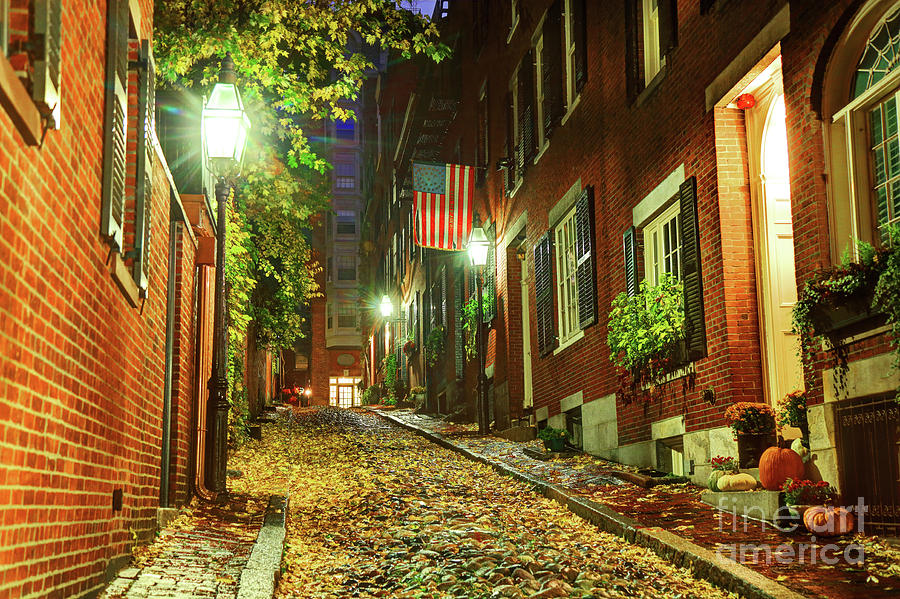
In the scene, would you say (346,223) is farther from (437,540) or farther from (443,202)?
(437,540)

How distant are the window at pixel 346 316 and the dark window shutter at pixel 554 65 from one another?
46.6 m

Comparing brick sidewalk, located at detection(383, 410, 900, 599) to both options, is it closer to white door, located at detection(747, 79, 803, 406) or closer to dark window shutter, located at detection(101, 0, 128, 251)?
white door, located at detection(747, 79, 803, 406)

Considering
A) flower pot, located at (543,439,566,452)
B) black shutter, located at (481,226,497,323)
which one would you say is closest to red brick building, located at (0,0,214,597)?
flower pot, located at (543,439,566,452)

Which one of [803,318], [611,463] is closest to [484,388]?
[611,463]

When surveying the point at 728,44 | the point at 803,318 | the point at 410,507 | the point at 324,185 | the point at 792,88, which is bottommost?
the point at 410,507

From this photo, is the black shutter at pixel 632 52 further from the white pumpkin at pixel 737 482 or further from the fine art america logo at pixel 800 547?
the fine art america logo at pixel 800 547

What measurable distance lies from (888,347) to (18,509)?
19.1 feet

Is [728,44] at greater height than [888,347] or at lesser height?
greater

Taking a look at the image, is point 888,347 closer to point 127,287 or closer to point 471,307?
point 127,287

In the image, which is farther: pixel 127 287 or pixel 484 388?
pixel 484 388

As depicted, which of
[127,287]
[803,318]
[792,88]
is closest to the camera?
[127,287]

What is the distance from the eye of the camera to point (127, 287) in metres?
6.33

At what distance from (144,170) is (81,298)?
1889mm

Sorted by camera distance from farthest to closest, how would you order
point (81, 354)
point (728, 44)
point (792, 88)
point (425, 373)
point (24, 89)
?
point (425, 373), point (728, 44), point (792, 88), point (81, 354), point (24, 89)
